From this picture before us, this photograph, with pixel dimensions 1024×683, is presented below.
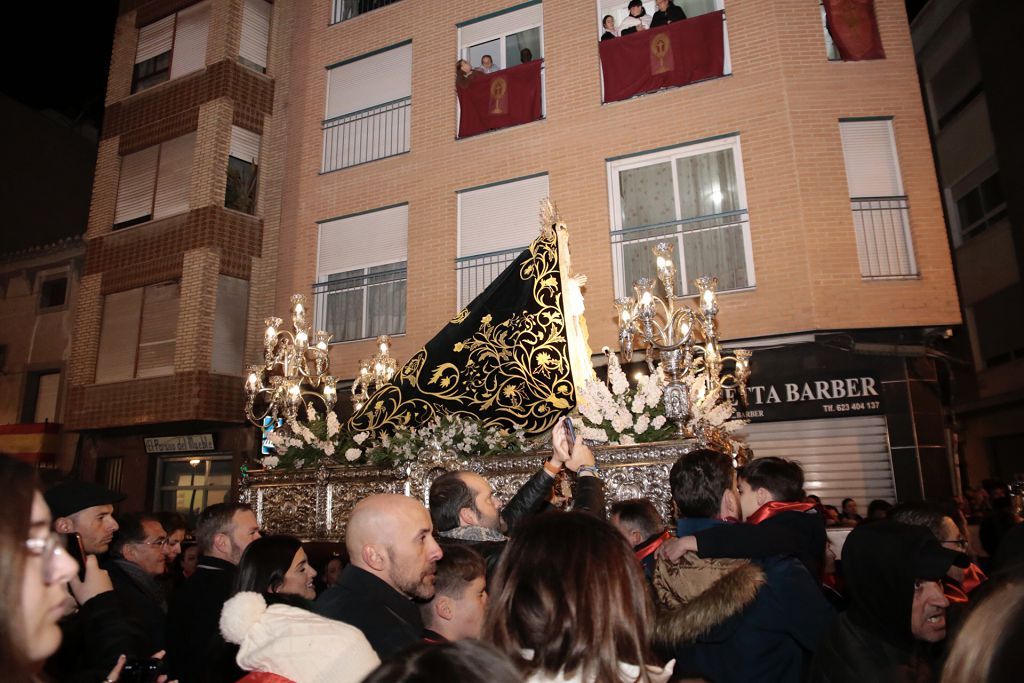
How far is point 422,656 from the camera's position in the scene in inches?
53.4

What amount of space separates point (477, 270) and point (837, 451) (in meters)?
6.84

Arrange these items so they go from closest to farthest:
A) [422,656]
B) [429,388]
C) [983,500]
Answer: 1. [422,656]
2. [429,388]
3. [983,500]

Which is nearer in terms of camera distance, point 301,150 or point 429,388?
point 429,388

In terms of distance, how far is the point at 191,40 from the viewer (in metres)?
17.1

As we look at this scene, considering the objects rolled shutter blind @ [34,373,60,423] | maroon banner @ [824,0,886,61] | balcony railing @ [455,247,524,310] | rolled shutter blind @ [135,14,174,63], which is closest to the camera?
maroon banner @ [824,0,886,61]

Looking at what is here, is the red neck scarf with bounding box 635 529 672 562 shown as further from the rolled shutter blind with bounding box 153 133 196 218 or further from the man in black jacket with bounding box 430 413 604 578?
the rolled shutter blind with bounding box 153 133 196 218

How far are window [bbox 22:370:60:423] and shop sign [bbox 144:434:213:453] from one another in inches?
176

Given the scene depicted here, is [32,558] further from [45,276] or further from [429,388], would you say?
[45,276]

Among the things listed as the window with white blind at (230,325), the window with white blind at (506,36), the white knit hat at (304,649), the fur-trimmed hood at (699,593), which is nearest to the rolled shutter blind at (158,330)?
the window with white blind at (230,325)

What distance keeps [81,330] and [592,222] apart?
11836 mm

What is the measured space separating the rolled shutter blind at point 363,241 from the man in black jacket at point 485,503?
10.6 m

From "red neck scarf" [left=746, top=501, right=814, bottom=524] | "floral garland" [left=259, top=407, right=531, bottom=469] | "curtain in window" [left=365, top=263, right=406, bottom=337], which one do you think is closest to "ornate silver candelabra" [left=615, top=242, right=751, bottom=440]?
"floral garland" [left=259, top=407, right=531, bottom=469]

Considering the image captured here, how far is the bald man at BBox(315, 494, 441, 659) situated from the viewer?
264 cm

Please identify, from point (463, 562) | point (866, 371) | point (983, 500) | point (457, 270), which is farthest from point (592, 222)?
point (463, 562)
